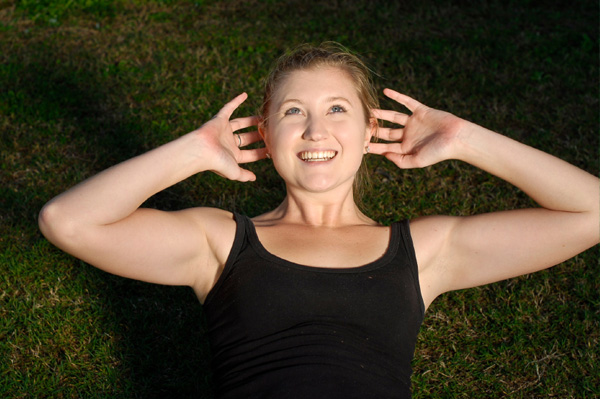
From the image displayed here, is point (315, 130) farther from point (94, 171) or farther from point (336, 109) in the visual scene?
point (94, 171)

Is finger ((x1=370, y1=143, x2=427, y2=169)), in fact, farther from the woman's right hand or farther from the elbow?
the elbow

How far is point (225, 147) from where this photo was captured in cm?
316

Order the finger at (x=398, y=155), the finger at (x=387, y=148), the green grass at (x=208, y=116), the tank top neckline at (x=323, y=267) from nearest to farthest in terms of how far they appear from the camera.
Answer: the tank top neckline at (x=323, y=267) → the finger at (x=398, y=155) → the finger at (x=387, y=148) → the green grass at (x=208, y=116)

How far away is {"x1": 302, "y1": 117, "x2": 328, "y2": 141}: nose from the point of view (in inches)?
118

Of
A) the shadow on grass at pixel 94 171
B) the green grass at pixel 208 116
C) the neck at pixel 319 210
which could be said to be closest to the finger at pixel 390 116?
the neck at pixel 319 210

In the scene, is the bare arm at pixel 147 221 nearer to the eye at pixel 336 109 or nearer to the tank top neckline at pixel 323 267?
the tank top neckline at pixel 323 267

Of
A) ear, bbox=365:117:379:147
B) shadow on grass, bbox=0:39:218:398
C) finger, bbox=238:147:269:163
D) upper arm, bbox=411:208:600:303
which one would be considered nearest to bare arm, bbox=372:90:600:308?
upper arm, bbox=411:208:600:303

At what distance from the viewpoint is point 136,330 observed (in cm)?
384

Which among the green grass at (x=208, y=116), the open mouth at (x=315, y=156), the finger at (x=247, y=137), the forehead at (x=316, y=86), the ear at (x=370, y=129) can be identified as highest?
the forehead at (x=316, y=86)

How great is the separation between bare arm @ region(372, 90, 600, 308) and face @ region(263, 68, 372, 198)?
0.41 m

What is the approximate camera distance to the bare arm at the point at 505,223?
2939 millimetres

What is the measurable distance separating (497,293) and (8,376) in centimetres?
297

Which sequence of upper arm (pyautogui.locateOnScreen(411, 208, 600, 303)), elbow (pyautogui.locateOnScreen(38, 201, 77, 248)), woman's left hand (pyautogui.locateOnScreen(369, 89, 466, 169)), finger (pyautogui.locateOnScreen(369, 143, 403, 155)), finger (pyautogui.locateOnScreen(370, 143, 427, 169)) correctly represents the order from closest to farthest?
elbow (pyautogui.locateOnScreen(38, 201, 77, 248)) → upper arm (pyautogui.locateOnScreen(411, 208, 600, 303)) → woman's left hand (pyautogui.locateOnScreen(369, 89, 466, 169)) → finger (pyautogui.locateOnScreen(370, 143, 427, 169)) → finger (pyautogui.locateOnScreen(369, 143, 403, 155))

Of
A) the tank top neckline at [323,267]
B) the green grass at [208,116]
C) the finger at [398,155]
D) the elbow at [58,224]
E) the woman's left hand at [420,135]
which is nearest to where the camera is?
the elbow at [58,224]
